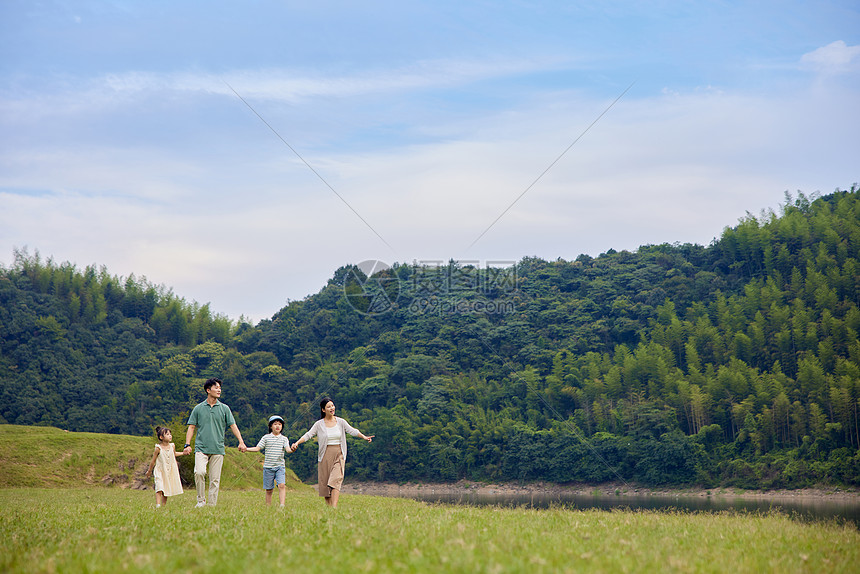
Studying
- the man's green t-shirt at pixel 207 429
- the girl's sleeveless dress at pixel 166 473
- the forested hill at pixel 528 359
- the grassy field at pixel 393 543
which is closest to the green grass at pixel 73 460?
the girl's sleeveless dress at pixel 166 473

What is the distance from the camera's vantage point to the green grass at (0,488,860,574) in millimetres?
6074

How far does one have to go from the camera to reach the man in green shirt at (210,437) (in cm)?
1245

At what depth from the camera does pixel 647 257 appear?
Result: 94.6m

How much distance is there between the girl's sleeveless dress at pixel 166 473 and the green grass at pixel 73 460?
12.8 m

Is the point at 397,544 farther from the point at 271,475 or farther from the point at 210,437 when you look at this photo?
the point at 271,475

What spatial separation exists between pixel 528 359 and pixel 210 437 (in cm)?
7161

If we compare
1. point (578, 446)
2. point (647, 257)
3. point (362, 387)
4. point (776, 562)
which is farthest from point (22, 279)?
point (776, 562)

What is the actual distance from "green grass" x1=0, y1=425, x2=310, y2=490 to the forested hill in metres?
40.7

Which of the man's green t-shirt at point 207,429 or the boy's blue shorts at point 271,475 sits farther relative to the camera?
the boy's blue shorts at point 271,475

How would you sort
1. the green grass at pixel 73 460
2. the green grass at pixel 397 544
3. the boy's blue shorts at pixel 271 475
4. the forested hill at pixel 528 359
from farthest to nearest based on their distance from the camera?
the forested hill at pixel 528 359 < the green grass at pixel 73 460 < the boy's blue shorts at pixel 271 475 < the green grass at pixel 397 544

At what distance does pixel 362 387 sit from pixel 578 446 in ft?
88.2

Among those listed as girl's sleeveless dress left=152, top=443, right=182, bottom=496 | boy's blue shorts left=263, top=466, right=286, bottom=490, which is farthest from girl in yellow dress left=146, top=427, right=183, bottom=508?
boy's blue shorts left=263, top=466, right=286, bottom=490

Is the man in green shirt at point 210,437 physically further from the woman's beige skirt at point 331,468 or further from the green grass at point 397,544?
the green grass at point 397,544

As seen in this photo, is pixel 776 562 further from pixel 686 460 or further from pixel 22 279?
pixel 22 279
